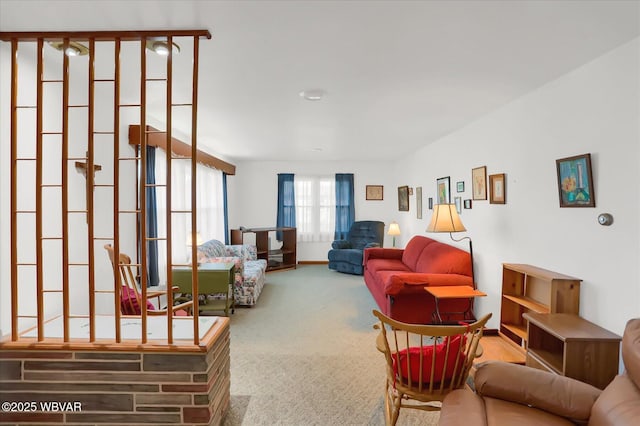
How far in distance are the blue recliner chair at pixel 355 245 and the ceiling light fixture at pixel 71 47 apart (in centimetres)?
528

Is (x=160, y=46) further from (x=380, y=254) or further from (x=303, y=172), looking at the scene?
Answer: (x=303, y=172)

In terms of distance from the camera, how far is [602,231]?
7.02 feet

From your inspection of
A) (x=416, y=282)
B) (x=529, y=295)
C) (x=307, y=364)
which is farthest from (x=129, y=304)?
(x=529, y=295)

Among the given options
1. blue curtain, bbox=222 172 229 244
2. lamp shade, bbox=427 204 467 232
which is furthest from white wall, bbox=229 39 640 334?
blue curtain, bbox=222 172 229 244

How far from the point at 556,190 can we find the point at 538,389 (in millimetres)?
1566

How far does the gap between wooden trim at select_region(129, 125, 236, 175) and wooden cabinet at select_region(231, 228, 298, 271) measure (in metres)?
1.33

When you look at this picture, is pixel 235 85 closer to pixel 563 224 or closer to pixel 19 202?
pixel 19 202

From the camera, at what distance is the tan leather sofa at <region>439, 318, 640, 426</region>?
1.47m

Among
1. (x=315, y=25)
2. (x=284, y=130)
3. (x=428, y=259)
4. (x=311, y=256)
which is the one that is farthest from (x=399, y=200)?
(x=315, y=25)

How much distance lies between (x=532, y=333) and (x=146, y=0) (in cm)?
315

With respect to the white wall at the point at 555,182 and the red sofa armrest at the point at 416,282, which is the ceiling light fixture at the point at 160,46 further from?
the red sofa armrest at the point at 416,282

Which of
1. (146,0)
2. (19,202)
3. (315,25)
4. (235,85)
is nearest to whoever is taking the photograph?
(146,0)

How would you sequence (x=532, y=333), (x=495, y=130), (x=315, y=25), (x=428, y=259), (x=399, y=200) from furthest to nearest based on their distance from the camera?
1. (x=399, y=200)
2. (x=428, y=259)
3. (x=495, y=130)
4. (x=532, y=333)
5. (x=315, y=25)

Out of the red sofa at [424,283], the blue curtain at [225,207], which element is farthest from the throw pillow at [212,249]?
the red sofa at [424,283]
